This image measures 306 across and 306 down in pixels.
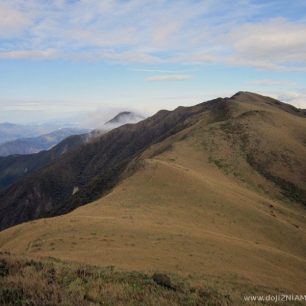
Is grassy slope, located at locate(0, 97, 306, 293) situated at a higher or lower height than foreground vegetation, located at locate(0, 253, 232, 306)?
lower

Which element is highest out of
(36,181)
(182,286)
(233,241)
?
(182,286)

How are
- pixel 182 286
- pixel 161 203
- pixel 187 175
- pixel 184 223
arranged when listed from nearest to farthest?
pixel 182 286, pixel 184 223, pixel 161 203, pixel 187 175

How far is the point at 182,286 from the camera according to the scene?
15141 mm

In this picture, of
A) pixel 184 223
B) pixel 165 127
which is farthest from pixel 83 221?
pixel 165 127

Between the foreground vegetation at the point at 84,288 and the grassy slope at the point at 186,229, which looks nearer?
the foreground vegetation at the point at 84,288

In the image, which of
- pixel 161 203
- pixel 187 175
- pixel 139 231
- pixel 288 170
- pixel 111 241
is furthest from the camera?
pixel 288 170

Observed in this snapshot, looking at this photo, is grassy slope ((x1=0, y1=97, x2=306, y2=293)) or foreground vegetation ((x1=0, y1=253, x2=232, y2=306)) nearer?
foreground vegetation ((x1=0, y1=253, x2=232, y2=306))

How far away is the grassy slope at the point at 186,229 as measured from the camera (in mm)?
25266

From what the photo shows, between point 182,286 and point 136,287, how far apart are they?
2.41 meters

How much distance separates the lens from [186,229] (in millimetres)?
33656

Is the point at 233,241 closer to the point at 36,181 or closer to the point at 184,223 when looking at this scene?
the point at 184,223

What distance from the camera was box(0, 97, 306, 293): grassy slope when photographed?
25266mm

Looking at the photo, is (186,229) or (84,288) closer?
(84,288)

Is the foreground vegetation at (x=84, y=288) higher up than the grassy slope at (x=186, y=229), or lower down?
higher up
